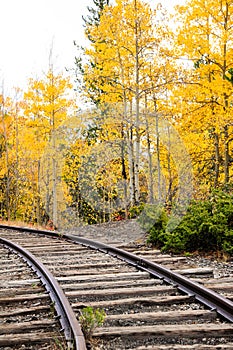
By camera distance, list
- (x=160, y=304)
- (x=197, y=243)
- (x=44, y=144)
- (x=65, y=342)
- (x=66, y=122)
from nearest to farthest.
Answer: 1. (x=65, y=342)
2. (x=160, y=304)
3. (x=197, y=243)
4. (x=66, y=122)
5. (x=44, y=144)

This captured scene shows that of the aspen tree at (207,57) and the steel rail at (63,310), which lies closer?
the steel rail at (63,310)

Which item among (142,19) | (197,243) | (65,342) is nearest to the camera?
(65,342)

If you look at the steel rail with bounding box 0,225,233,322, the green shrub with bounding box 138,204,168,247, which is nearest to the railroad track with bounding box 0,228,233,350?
the steel rail with bounding box 0,225,233,322

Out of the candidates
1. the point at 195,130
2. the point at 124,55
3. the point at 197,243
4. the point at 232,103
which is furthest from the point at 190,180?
the point at 197,243

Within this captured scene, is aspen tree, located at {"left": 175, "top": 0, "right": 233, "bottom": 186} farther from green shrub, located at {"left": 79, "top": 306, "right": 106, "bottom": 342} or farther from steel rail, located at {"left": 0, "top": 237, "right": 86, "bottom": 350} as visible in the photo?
green shrub, located at {"left": 79, "top": 306, "right": 106, "bottom": 342}

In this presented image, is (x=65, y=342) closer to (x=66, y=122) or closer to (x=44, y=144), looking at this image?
(x=66, y=122)

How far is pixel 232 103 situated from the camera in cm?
1577

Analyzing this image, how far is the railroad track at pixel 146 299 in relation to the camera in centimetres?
391

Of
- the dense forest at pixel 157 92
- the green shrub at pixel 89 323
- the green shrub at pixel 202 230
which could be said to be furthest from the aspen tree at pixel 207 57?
the green shrub at pixel 89 323

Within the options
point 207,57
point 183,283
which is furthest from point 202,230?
point 207,57

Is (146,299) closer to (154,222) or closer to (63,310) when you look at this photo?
(63,310)

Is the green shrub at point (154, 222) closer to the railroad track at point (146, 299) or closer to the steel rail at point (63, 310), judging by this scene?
the railroad track at point (146, 299)

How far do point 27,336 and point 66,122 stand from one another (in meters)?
15.2

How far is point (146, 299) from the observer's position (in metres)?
4.97
